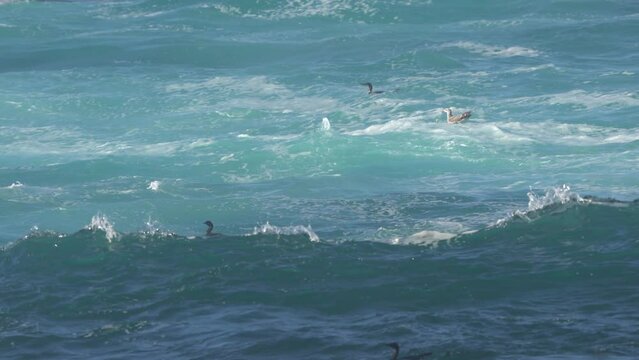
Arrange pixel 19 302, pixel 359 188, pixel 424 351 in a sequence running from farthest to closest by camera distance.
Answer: pixel 359 188 → pixel 19 302 → pixel 424 351

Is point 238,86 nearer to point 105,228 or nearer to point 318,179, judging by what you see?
point 318,179

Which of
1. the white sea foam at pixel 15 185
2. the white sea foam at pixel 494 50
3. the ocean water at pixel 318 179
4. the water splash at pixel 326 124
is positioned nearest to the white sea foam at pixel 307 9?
the ocean water at pixel 318 179

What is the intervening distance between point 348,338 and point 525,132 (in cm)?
1220

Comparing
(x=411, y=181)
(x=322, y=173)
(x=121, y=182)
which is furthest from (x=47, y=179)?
(x=411, y=181)

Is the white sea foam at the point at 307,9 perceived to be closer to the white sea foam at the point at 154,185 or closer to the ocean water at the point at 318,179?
the ocean water at the point at 318,179

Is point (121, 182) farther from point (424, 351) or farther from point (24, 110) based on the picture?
point (424, 351)

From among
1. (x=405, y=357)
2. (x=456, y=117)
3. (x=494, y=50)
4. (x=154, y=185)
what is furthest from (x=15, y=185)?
(x=494, y=50)

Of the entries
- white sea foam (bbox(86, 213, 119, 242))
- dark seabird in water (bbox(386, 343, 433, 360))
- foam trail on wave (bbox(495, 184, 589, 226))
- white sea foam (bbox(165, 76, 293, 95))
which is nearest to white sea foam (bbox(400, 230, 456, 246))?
foam trail on wave (bbox(495, 184, 589, 226))

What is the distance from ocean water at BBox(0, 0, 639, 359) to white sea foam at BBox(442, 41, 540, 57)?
0.34 feet

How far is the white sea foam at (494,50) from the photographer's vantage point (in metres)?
28.3

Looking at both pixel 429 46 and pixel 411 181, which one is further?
pixel 429 46

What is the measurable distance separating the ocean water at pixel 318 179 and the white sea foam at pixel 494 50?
0.10 metres

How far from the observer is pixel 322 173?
19141 millimetres

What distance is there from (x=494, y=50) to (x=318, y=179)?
11309 mm
